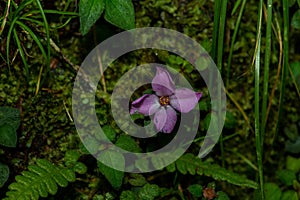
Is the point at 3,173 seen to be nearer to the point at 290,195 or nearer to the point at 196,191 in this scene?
the point at 196,191

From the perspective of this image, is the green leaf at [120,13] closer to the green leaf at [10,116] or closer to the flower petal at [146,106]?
the flower petal at [146,106]

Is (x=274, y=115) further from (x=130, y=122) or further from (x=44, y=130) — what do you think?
(x=44, y=130)

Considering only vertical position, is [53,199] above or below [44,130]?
below

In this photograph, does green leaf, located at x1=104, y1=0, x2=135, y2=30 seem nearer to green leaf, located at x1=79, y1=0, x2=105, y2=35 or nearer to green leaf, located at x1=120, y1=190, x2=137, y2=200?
green leaf, located at x1=79, y1=0, x2=105, y2=35

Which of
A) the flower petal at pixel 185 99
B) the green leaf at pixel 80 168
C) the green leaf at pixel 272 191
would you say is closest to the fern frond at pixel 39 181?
the green leaf at pixel 80 168

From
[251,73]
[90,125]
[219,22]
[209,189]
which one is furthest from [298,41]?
[90,125]

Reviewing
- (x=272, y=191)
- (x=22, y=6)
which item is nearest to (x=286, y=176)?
(x=272, y=191)
